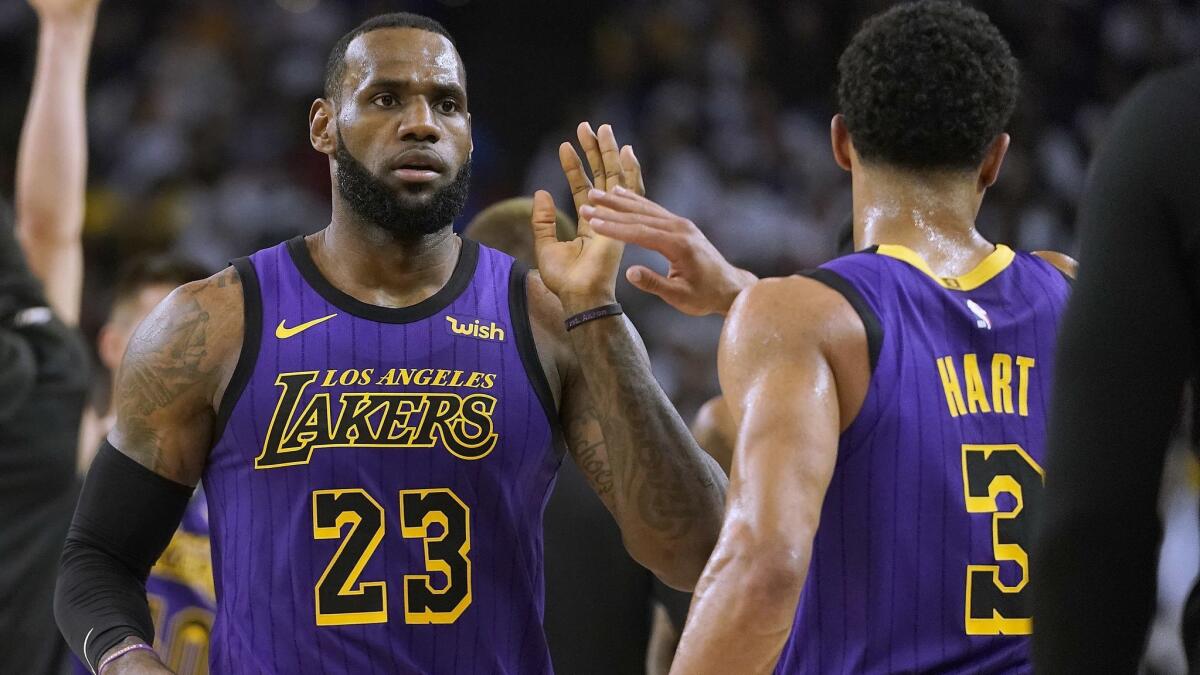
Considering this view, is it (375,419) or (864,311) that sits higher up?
(864,311)

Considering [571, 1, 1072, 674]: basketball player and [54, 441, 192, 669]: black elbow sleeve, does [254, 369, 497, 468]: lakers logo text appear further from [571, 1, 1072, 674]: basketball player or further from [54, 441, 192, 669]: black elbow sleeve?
[571, 1, 1072, 674]: basketball player

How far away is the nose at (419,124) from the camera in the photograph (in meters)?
3.97

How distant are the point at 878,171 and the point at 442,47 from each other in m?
1.41

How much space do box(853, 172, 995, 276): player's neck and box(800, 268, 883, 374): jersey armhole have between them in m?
0.28

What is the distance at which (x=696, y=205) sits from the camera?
13.2 metres

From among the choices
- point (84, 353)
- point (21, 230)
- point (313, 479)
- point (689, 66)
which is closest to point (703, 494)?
point (313, 479)

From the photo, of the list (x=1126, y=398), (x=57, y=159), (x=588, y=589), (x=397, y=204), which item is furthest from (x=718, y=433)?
(x=1126, y=398)

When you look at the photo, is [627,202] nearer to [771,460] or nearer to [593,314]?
[593,314]

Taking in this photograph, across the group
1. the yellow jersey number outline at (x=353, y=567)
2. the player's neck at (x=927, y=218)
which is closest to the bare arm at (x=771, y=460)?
the player's neck at (x=927, y=218)

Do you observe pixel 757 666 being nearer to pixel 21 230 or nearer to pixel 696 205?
pixel 21 230

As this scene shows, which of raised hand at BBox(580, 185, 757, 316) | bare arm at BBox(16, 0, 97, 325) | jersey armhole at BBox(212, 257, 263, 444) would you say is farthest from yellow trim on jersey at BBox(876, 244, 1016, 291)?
bare arm at BBox(16, 0, 97, 325)

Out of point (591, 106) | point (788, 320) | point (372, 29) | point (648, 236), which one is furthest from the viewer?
point (591, 106)

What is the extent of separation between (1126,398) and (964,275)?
1.42m

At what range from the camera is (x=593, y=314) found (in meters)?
3.82
